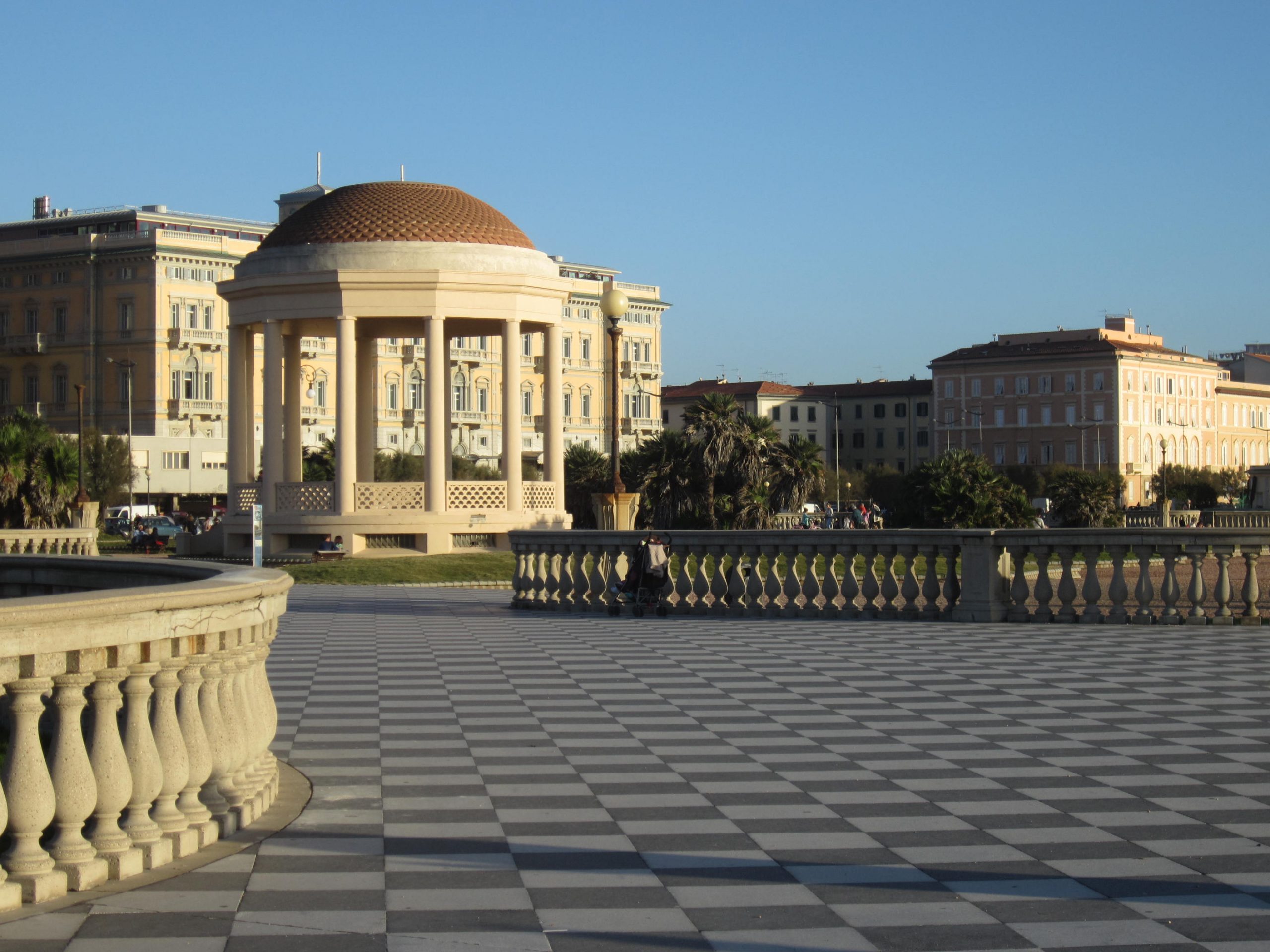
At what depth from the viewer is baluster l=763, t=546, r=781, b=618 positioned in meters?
21.2

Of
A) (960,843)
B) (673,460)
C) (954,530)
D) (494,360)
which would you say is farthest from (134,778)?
(494,360)

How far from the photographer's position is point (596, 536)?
23359mm

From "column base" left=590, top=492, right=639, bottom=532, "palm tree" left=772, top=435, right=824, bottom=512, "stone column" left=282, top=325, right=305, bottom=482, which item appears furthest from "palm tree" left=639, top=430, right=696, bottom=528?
"column base" left=590, top=492, right=639, bottom=532

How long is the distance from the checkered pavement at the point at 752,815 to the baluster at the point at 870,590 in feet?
15.5

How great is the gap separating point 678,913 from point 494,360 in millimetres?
104377

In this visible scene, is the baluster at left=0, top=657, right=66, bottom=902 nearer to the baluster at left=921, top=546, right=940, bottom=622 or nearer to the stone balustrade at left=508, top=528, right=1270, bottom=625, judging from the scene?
the stone balustrade at left=508, top=528, right=1270, bottom=625

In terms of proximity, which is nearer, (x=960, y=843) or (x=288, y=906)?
(x=288, y=906)

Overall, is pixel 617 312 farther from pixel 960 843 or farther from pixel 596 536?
pixel 960 843

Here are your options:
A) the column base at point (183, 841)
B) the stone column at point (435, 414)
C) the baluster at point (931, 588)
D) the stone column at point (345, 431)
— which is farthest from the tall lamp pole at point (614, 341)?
the stone column at point (345, 431)

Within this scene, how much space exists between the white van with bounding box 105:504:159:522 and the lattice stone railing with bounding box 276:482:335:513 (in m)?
36.5

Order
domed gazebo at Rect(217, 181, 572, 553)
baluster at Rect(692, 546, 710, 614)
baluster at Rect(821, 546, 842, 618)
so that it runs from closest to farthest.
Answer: baluster at Rect(821, 546, 842, 618) < baluster at Rect(692, 546, 710, 614) < domed gazebo at Rect(217, 181, 572, 553)

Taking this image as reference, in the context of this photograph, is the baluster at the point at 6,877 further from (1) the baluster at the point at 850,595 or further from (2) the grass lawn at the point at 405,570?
(2) the grass lawn at the point at 405,570

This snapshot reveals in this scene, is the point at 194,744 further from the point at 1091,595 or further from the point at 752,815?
the point at 1091,595

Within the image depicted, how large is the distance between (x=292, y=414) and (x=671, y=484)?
1876 cm
